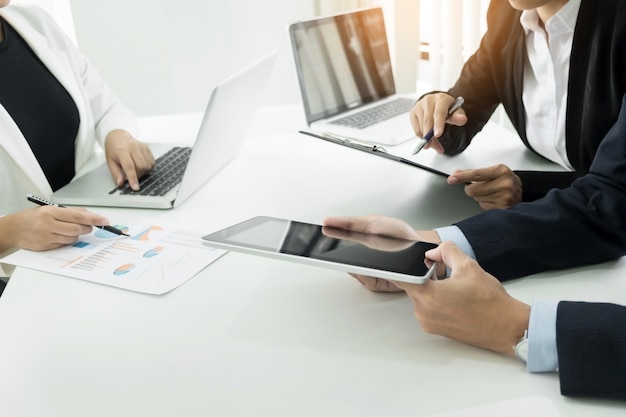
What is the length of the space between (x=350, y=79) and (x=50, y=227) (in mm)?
1025

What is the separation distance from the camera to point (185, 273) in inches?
34.1

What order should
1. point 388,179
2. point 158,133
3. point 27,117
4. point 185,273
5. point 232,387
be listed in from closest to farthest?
point 232,387 < point 185,273 < point 388,179 < point 27,117 < point 158,133

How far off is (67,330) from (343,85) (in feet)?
3.78

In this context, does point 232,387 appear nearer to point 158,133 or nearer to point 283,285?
point 283,285

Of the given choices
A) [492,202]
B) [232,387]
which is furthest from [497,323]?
[492,202]

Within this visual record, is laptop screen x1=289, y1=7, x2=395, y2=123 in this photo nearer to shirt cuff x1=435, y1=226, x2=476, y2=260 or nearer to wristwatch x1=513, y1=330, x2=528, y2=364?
shirt cuff x1=435, y1=226, x2=476, y2=260

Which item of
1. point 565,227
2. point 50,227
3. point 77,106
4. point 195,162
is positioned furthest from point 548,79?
point 77,106

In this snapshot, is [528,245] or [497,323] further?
[528,245]

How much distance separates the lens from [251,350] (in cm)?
69

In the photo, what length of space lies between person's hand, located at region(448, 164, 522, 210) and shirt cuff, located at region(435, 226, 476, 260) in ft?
0.55

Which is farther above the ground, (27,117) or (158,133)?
(27,117)

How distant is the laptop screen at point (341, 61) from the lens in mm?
1626

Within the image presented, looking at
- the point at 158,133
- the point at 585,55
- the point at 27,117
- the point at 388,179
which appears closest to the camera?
the point at 585,55

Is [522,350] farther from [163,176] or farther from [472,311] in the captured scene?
[163,176]
